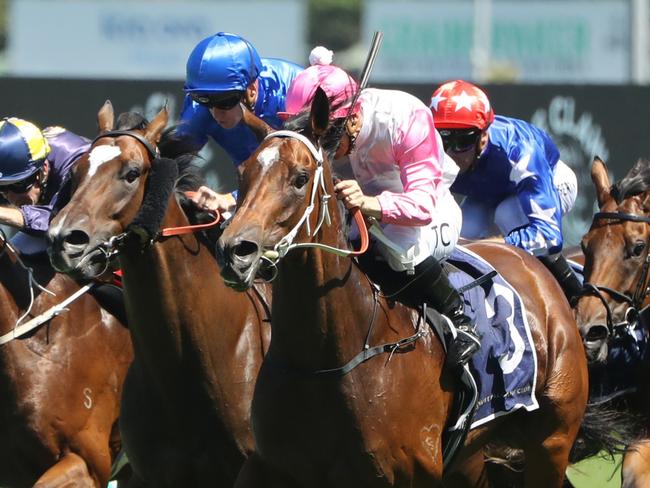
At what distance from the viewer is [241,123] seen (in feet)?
19.6

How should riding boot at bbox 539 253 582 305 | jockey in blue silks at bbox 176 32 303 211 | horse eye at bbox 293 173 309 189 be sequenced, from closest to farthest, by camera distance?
horse eye at bbox 293 173 309 189 < jockey in blue silks at bbox 176 32 303 211 < riding boot at bbox 539 253 582 305

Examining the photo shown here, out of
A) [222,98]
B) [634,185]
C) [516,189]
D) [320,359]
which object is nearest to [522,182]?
[516,189]

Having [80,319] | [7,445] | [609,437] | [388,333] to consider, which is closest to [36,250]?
[80,319]

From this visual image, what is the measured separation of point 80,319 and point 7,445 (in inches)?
25.3

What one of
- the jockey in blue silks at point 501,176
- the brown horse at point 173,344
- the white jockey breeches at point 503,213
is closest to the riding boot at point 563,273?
the jockey in blue silks at point 501,176

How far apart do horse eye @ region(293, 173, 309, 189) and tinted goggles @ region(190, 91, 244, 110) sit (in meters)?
1.31

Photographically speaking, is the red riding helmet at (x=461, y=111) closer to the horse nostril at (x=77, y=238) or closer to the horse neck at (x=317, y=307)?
the horse neck at (x=317, y=307)

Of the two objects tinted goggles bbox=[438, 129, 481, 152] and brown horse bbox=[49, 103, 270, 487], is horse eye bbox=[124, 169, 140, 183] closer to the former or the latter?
brown horse bbox=[49, 103, 270, 487]

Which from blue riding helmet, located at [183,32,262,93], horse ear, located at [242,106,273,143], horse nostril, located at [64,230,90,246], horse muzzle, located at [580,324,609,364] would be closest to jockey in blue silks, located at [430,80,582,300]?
horse muzzle, located at [580,324,609,364]

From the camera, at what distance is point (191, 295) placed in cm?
536

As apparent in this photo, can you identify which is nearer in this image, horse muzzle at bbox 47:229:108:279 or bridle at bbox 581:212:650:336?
horse muzzle at bbox 47:229:108:279

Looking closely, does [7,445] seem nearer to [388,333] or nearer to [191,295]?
[191,295]

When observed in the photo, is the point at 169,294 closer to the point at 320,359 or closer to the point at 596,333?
the point at 320,359

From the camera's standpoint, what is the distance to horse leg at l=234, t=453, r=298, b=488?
15.6 ft
